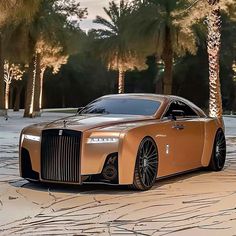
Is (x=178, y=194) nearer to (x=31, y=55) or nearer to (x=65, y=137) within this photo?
(x=65, y=137)

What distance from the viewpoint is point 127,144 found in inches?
323

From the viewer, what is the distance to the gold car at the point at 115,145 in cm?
819

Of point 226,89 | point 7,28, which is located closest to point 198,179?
point 7,28

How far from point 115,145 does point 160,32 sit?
2556 centimetres

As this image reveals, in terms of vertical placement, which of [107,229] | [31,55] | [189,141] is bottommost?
[107,229]

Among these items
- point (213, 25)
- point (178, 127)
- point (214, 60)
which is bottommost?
point (178, 127)

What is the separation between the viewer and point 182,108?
34.6ft

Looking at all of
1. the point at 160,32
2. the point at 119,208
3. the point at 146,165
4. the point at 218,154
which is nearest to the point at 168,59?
the point at 160,32

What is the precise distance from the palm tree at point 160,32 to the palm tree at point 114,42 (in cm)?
941

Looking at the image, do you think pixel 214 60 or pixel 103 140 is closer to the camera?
pixel 103 140

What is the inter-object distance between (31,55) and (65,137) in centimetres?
2860

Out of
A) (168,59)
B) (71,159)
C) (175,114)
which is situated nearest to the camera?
(71,159)

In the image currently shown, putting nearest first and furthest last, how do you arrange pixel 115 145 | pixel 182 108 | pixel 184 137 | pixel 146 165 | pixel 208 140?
pixel 115 145 → pixel 146 165 → pixel 184 137 → pixel 182 108 → pixel 208 140

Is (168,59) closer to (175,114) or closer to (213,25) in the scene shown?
(213,25)
